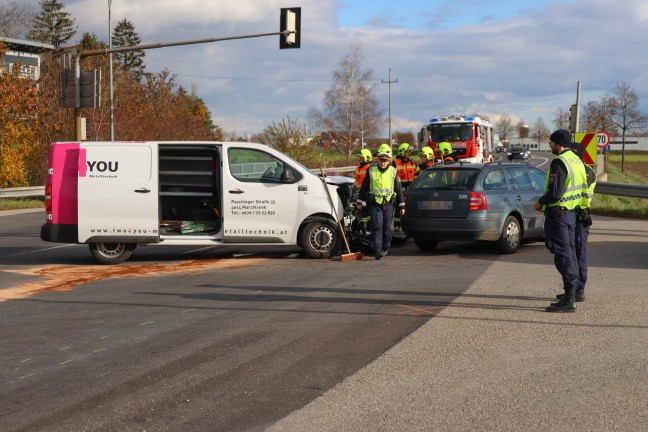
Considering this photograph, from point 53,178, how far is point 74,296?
3.42 metres

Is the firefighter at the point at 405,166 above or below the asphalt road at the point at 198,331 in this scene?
above

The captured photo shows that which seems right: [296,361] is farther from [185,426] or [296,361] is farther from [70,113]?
[70,113]

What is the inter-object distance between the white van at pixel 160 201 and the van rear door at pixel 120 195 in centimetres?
2

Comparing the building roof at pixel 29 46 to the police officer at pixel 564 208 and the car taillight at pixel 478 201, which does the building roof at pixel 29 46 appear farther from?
the police officer at pixel 564 208

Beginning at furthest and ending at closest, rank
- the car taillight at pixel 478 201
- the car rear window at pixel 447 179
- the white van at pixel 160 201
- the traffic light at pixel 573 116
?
the traffic light at pixel 573 116 < the car rear window at pixel 447 179 < the car taillight at pixel 478 201 < the white van at pixel 160 201

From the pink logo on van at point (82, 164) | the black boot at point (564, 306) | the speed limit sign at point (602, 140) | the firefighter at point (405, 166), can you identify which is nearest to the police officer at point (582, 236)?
the black boot at point (564, 306)

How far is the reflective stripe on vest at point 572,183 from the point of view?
8750 millimetres

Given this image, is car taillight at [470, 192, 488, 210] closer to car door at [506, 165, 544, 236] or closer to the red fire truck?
car door at [506, 165, 544, 236]

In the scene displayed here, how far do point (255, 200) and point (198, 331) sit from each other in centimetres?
551

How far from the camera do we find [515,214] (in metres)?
14.4

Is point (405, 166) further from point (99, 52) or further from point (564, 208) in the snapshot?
point (99, 52)

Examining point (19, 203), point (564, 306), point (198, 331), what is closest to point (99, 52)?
point (19, 203)

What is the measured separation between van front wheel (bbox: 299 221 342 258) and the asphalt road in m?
0.28

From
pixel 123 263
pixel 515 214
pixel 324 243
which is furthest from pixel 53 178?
pixel 515 214
